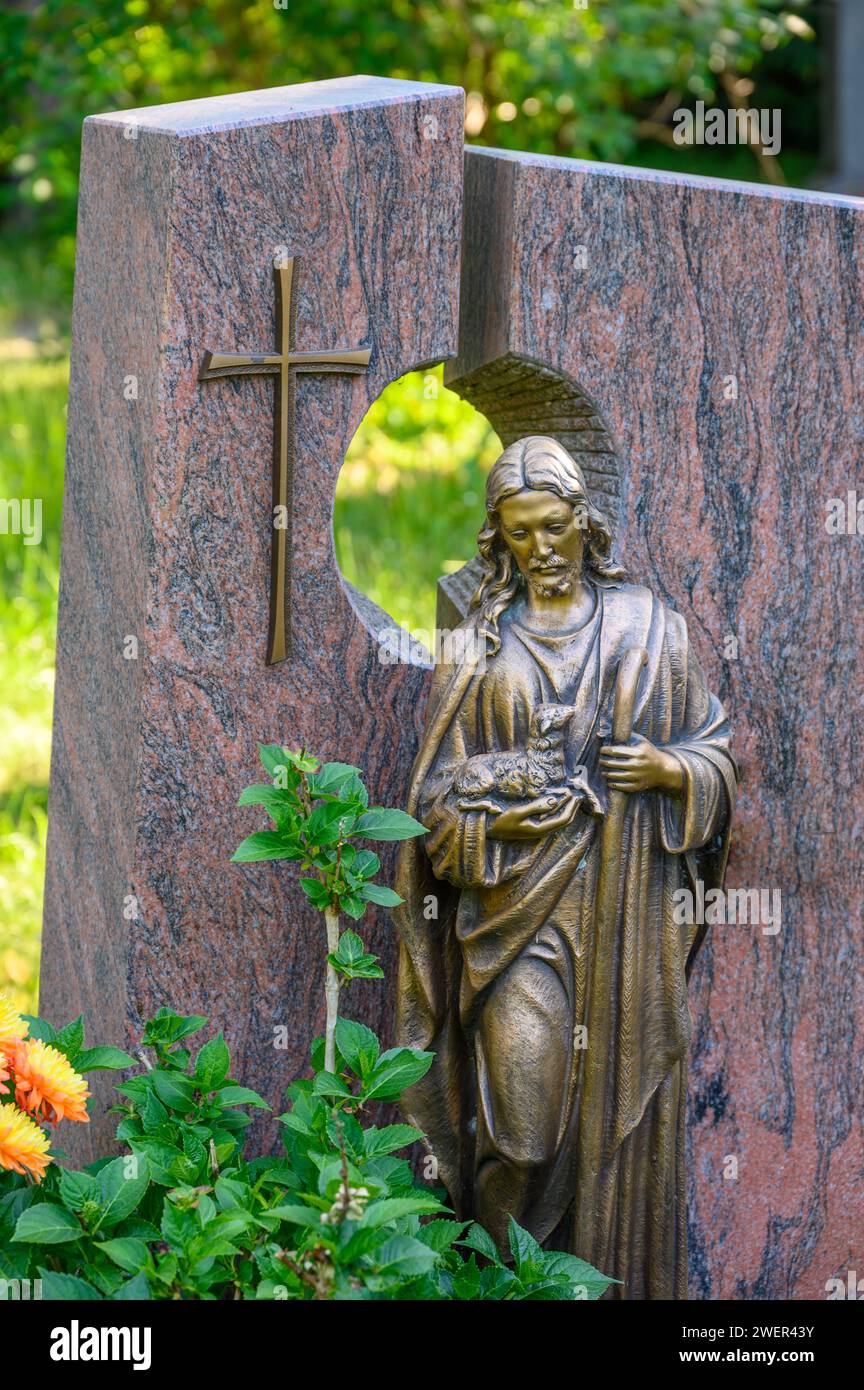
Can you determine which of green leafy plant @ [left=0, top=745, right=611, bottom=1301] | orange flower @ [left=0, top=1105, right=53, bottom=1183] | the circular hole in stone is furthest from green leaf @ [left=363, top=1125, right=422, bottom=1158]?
the circular hole in stone

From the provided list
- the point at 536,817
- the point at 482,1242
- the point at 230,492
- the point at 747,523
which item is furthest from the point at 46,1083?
the point at 747,523

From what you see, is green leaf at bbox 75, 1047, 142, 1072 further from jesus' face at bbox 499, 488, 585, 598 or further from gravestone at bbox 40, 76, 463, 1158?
jesus' face at bbox 499, 488, 585, 598

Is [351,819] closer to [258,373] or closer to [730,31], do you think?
[258,373]

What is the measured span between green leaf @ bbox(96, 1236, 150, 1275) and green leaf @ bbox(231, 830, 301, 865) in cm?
88

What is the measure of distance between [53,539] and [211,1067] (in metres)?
6.89

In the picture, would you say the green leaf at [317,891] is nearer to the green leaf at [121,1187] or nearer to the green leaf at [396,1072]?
the green leaf at [396,1072]

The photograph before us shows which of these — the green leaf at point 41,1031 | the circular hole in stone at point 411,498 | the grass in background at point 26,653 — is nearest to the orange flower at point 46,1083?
the green leaf at point 41,1031

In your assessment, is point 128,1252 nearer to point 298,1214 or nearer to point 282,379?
point 298,1214

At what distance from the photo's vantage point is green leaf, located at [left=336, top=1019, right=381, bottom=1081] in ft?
13.8

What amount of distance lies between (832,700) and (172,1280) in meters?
2.57

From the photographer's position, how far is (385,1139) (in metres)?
4.17

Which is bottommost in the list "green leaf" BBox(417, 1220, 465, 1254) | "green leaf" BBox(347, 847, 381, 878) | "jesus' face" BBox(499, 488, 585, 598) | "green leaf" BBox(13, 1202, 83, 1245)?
"green leaf" BBox(417, 1220, 465, 1254)

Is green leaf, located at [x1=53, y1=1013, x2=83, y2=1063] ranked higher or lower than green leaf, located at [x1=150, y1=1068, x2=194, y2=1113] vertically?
higher

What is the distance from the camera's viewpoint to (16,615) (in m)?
9.55
